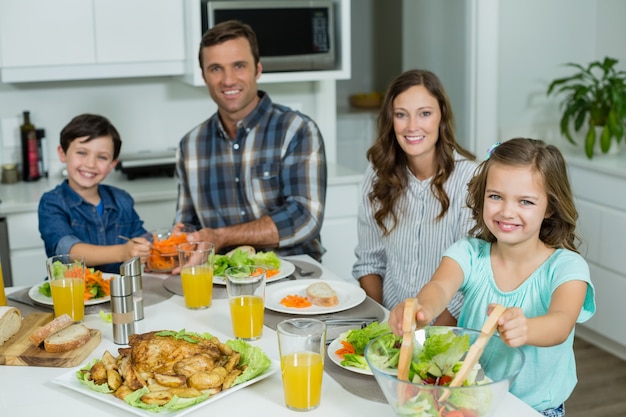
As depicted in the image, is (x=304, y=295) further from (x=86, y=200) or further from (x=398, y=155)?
(x=86, y=200)

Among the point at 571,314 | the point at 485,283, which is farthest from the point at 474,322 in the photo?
the point at 571,314

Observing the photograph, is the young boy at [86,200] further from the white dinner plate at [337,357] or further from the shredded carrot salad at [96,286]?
the white dinner plate at [337,357]

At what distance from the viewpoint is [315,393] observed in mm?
1507

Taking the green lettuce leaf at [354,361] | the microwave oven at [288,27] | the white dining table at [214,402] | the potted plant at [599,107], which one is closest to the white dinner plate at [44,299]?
the white dining table at [214,402]

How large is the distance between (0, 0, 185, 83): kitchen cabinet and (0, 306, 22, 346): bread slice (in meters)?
1.96

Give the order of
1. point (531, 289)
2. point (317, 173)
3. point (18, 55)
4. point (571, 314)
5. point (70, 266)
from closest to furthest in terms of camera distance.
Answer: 1. point (571, 314)
2. point (531, 289)
3. point (70, 266)
4. point (317, 173)
5. point (18, 55)

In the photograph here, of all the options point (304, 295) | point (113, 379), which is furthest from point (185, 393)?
point (304, 295)

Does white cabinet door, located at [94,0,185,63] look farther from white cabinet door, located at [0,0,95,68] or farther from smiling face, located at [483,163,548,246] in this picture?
smiling face, located at [483,163,548,246]

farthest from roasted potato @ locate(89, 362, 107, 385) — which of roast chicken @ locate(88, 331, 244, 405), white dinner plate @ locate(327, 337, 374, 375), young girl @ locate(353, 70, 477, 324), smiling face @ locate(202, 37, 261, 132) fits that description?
smiling face @ locate(202, 37, 261, 132)

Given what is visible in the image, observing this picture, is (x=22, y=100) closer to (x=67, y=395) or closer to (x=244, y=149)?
(x=244, y=149)

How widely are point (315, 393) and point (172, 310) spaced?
69cm

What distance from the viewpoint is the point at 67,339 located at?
5.87ft

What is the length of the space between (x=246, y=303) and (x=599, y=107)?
2.89 m

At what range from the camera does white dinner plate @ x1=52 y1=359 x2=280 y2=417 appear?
1.48 meters
